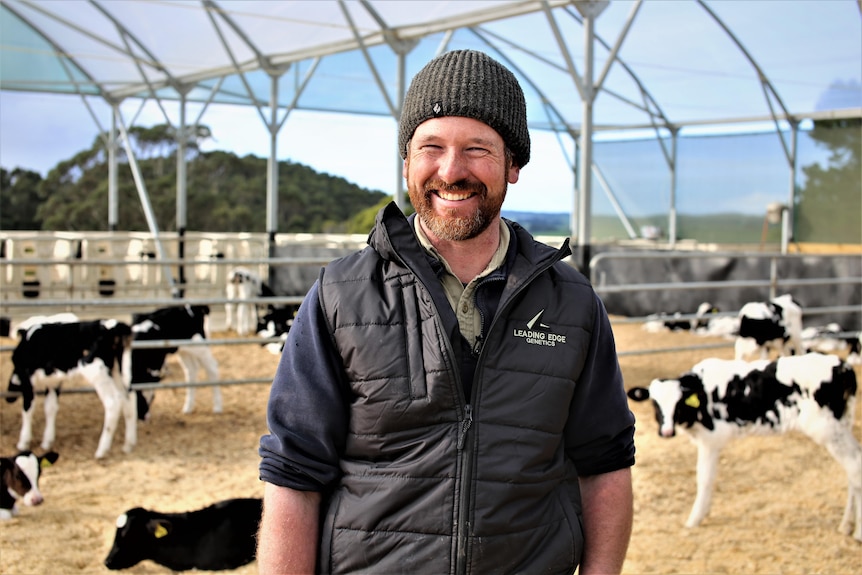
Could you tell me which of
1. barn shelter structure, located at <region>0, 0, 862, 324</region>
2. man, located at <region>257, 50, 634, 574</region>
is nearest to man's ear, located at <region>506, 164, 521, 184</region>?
man, located at <region>257, 50, 634, 574</region>

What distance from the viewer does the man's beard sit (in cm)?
146

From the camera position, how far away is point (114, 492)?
4.54 m

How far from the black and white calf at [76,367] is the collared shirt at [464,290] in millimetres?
4317

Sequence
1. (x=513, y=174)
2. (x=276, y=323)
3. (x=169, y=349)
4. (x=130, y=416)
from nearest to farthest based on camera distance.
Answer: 1. (x=513, y=174)
2. (x=130, y=416)
3. (x=169, y=349)
4. (x=276, y=323)

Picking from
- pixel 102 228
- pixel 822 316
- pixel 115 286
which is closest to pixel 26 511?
pixel 115 286

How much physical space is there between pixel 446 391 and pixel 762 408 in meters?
3.31

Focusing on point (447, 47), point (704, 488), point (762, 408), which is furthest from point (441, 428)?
point (447, 47)

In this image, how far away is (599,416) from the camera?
5.01ft

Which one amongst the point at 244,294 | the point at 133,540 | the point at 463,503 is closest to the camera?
the point at 463,503

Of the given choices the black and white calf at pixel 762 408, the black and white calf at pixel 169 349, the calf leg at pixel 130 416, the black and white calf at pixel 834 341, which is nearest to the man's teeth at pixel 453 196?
the black and white calf at pixel 762 408

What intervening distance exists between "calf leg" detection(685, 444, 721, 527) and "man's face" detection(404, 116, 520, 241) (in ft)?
10.2

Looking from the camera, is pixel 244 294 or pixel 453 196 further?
pixel 244 294

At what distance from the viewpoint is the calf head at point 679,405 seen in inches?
163

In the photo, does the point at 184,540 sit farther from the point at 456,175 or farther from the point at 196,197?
the point at 196,197
